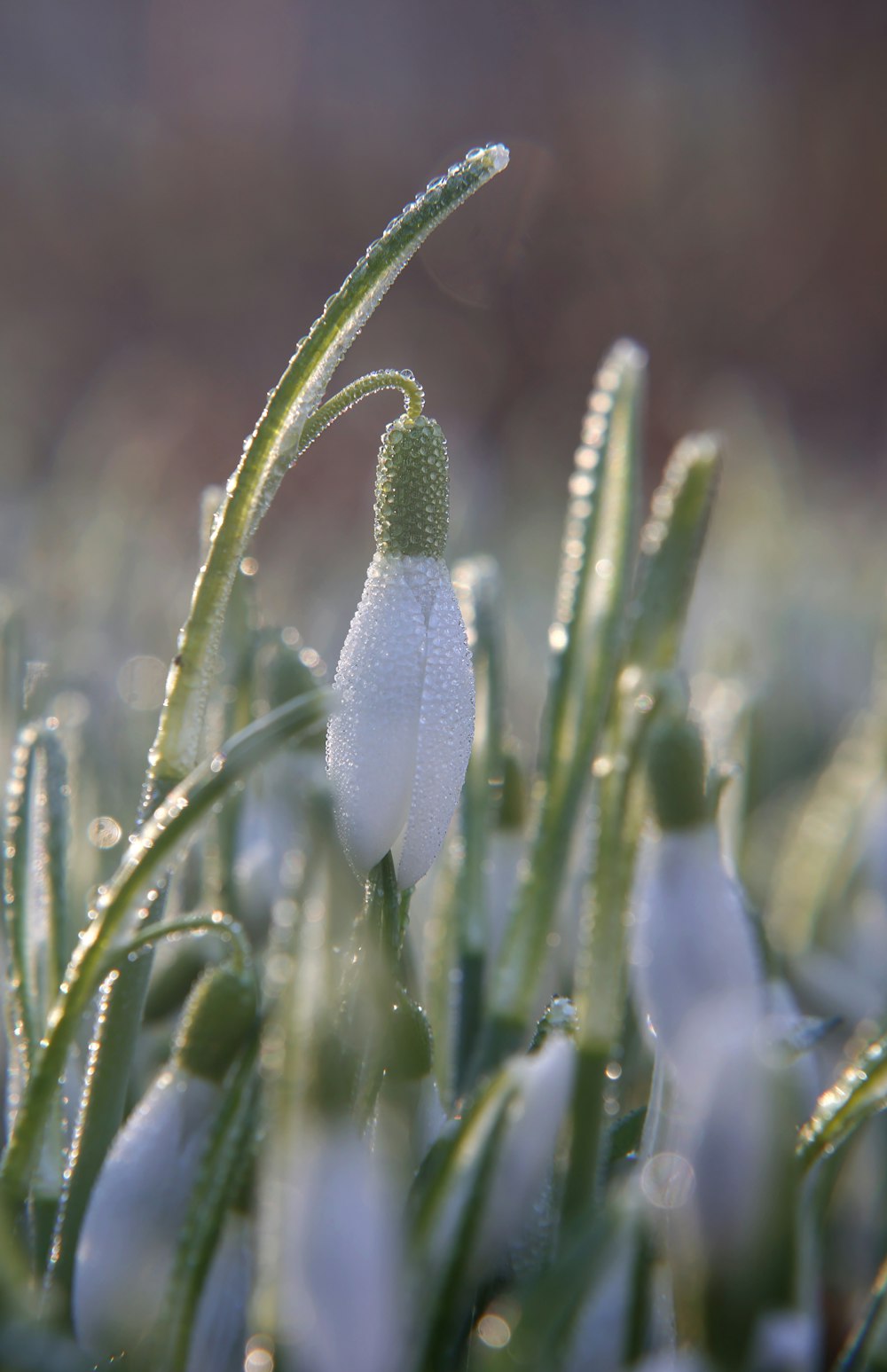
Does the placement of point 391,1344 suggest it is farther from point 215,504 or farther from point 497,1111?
point 215,504

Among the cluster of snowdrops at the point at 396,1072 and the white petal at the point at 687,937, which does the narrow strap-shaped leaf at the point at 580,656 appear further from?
the white petal at the point at 687,937

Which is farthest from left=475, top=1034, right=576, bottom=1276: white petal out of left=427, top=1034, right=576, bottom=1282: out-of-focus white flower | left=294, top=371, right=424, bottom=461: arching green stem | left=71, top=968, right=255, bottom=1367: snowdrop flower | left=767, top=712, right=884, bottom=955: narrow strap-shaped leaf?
left=767, top=712, right=884, bottom=955: narrow strap-shaped leaf

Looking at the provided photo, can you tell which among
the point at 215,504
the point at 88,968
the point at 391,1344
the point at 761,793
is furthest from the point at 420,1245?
the point at 761,793

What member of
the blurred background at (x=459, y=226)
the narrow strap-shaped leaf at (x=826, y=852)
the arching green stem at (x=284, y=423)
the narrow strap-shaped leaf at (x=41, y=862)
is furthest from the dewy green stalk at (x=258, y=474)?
the blurred background at (x=459, y=226)

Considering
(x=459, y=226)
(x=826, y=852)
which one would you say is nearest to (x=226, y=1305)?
(x=826, y=852)

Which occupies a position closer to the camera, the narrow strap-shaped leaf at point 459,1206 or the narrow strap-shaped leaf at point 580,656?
the narrow strap-shaped leaf at point 459,1206

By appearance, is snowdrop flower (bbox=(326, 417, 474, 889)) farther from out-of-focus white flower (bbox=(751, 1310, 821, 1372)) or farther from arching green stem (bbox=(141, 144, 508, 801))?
out-of-focus white flower (bbox=(751, 1310, 821, 1372))

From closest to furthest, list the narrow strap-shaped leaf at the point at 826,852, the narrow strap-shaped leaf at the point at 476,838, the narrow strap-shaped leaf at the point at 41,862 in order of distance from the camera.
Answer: the narrow strap-shaped leaf at the point at 41,862 < the narrow strap-shaped leaf at the point at 476,838 < the narrow strap-shaped leaf at the point at 826,852
